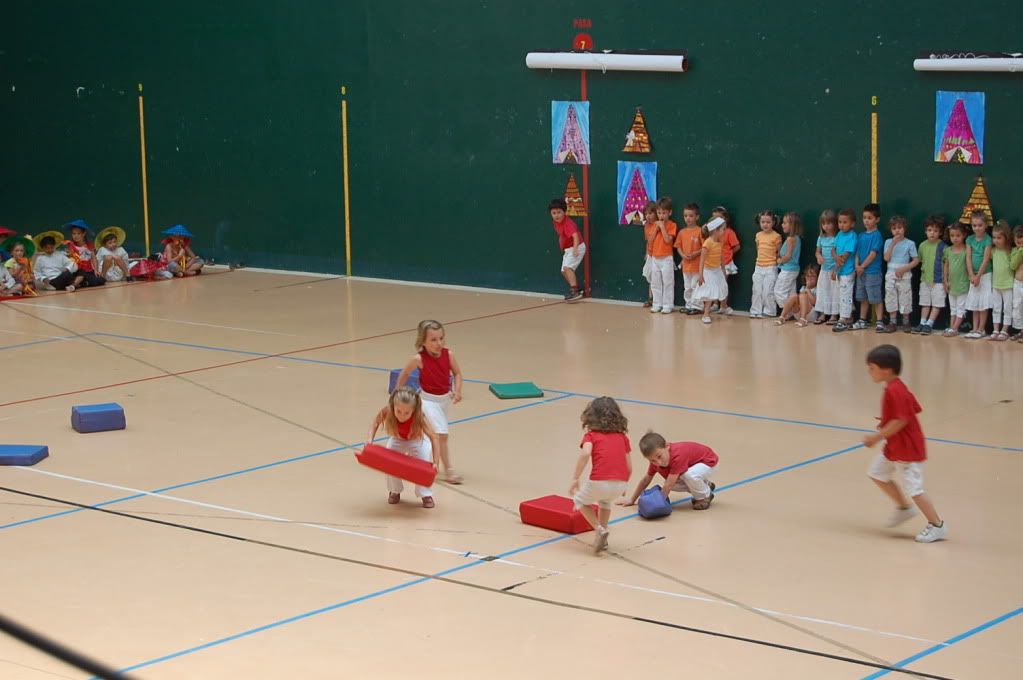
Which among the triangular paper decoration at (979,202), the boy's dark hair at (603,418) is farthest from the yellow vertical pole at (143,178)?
the boy's dark hair at (603,418)

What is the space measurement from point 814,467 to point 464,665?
4138 millimetres

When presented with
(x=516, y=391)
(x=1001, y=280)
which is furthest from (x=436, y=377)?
(x=1001, y=280)

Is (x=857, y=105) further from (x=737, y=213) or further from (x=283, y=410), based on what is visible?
(x=283, y=410)

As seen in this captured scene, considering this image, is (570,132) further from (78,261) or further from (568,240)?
(78,261)

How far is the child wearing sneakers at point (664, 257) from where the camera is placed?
16.2 metres

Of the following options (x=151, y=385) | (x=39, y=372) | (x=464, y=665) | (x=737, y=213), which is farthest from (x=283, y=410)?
(x=737, y=213)

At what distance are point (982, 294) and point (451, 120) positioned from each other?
7660mm

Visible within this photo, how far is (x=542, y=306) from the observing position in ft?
56.1

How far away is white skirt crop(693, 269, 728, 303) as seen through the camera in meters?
15.9

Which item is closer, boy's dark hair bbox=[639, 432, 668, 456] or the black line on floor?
the black line on floor

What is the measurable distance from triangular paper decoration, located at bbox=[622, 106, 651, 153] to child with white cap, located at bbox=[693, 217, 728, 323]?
4.74 ft

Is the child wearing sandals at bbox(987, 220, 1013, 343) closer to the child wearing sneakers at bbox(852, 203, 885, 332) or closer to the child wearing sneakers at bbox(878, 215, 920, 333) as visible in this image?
the child wearing sneakers at bbox(878, 215, 920, 333)

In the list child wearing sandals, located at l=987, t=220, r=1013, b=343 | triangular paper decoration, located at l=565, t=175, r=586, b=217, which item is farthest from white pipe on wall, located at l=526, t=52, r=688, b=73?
child wearing sandals, located at l=987, t=220, r=1013, b=343

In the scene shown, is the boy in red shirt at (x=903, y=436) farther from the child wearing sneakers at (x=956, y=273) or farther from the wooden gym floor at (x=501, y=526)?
the child wearing sneakers at (x=956, y=273)
